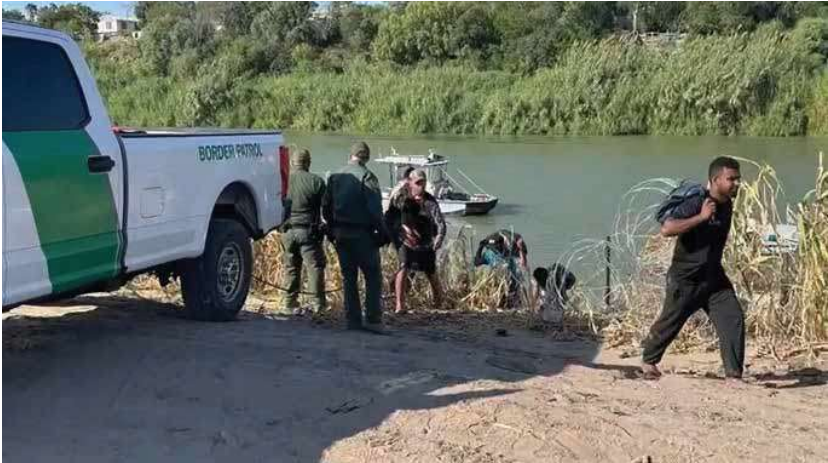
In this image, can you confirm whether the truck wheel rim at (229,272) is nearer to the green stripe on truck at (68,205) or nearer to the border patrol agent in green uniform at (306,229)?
the green stripe on truck at (68,205)

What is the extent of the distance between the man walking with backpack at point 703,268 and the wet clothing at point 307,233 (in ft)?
12.7

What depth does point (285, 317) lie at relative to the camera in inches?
372

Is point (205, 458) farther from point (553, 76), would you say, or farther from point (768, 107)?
point (553, 76)

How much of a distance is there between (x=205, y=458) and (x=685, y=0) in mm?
59159

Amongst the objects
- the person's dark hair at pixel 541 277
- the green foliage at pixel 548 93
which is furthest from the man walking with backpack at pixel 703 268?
the green foliage at pixel 548 93

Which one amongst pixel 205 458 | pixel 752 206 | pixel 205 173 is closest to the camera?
pixel 205 458

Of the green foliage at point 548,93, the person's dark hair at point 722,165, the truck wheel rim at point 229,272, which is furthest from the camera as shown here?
the green foliage at point 548,93

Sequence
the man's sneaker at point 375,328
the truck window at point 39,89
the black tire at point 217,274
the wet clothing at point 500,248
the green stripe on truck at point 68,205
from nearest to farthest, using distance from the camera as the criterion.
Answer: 1. the green stripe on truck at point 68,205
2. the truck window at point 39,89
3. the black tire at point 217,274
4. the man's sneaker at point 375,328
5. the wet clothing at point 500,248

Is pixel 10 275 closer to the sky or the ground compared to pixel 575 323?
closer to the sky

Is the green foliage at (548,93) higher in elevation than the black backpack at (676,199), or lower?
lower

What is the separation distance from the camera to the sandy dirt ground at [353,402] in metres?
5.36

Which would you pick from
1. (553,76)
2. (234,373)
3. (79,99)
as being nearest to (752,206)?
(234,373)

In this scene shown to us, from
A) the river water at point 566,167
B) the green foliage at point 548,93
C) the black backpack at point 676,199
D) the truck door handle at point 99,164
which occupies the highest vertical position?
the truck door handle at point 99,164

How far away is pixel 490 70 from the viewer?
5762 cm
